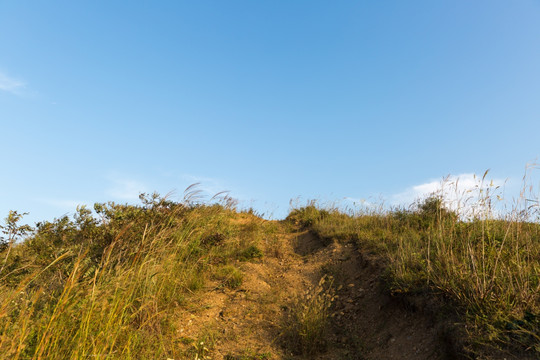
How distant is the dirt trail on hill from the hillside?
24mm

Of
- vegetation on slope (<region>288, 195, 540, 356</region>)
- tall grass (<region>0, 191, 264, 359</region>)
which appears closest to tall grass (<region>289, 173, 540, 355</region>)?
vegetation on slope (<region>288, 195, 540, 356</region>)

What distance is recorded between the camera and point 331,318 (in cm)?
575

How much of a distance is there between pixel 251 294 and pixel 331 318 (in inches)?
61.0

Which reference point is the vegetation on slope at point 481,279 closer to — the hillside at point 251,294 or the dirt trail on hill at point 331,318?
the hillside at point 251,294

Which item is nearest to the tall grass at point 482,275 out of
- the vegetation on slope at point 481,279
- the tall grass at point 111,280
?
the vegetation on slope at point 481,279

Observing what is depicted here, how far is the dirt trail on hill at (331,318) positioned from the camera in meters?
4.62

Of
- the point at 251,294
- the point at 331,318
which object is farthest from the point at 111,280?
the point at 331,318

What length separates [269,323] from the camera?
5.39 metres

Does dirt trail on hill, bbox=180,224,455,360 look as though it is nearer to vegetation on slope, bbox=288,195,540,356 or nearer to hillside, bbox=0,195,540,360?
hillside, bbox=0,195,540,360

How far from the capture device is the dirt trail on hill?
4625mm

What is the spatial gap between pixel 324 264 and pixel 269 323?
9.17 feet

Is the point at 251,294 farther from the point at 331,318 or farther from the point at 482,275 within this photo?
the point at 482,275

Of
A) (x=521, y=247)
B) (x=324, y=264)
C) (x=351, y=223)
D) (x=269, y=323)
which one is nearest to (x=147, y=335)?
(x=269, y=323)

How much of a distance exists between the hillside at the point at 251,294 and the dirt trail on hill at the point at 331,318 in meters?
0.02
